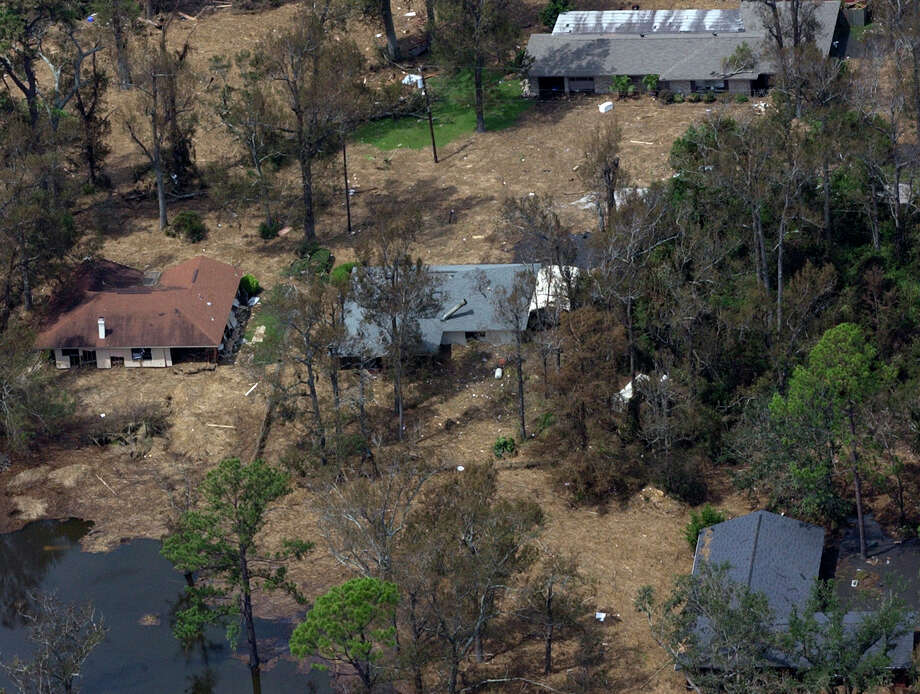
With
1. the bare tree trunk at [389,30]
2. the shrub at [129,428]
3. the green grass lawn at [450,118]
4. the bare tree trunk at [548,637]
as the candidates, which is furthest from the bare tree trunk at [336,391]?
the bare tree trunk at [389,30]

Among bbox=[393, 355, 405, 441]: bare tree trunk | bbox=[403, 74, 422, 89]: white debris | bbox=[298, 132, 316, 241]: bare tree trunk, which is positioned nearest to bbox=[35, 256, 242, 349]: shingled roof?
bbox=[298, 132, 316, 241]: bare tree trunk

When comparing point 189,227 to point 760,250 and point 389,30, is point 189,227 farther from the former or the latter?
point 760,250

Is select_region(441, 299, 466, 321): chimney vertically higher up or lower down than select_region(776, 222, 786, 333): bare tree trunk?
lower down

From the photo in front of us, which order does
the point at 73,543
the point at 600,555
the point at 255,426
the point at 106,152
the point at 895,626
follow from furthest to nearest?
the point at 106,152 → the point at 255,426 → the point at 73,543 → the point at 600,555 → the point at 895,626

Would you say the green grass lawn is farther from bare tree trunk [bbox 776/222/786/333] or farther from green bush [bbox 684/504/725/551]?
green bush [bbox 684/504/725/551]

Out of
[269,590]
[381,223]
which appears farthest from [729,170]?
[269,590]

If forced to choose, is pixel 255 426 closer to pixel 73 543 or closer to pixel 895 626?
pixel 73 543
